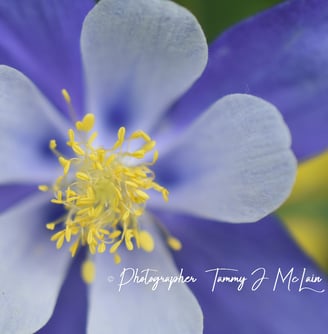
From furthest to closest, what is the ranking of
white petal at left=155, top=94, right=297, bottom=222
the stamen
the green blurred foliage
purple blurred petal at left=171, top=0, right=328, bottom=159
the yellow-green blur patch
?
the yellow-green blur patch < the green blurred foliage < the stamen < purple blurred petal at left=171, top=0, right=328, bottom=159 < white petal at left=155, top=94, right=297, bottom=222

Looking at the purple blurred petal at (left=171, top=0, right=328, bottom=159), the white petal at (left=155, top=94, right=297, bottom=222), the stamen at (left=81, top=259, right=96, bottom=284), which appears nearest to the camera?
the white petal at (left=155, top=94, right=297, bottom=222)

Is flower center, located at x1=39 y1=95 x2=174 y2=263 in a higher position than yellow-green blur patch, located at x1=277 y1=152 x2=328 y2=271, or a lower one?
higher

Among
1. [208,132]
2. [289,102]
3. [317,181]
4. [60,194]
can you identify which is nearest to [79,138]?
[60,194]

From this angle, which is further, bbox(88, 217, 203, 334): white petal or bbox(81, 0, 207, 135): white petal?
bbox(88, 217, 203, 334): white petal

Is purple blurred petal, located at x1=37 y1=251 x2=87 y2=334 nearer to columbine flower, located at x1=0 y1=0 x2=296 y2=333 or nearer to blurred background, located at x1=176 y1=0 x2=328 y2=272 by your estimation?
columbine flower, located at x1=0 y1=0 x2=296 y2=333

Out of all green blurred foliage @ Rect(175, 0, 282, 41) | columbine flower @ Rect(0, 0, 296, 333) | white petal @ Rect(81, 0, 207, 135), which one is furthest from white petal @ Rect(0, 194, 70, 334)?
→ green blurred foliage @ Rect(175, 0, 282, 41)

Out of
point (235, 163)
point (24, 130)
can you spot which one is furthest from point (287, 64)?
point (24, 130)
